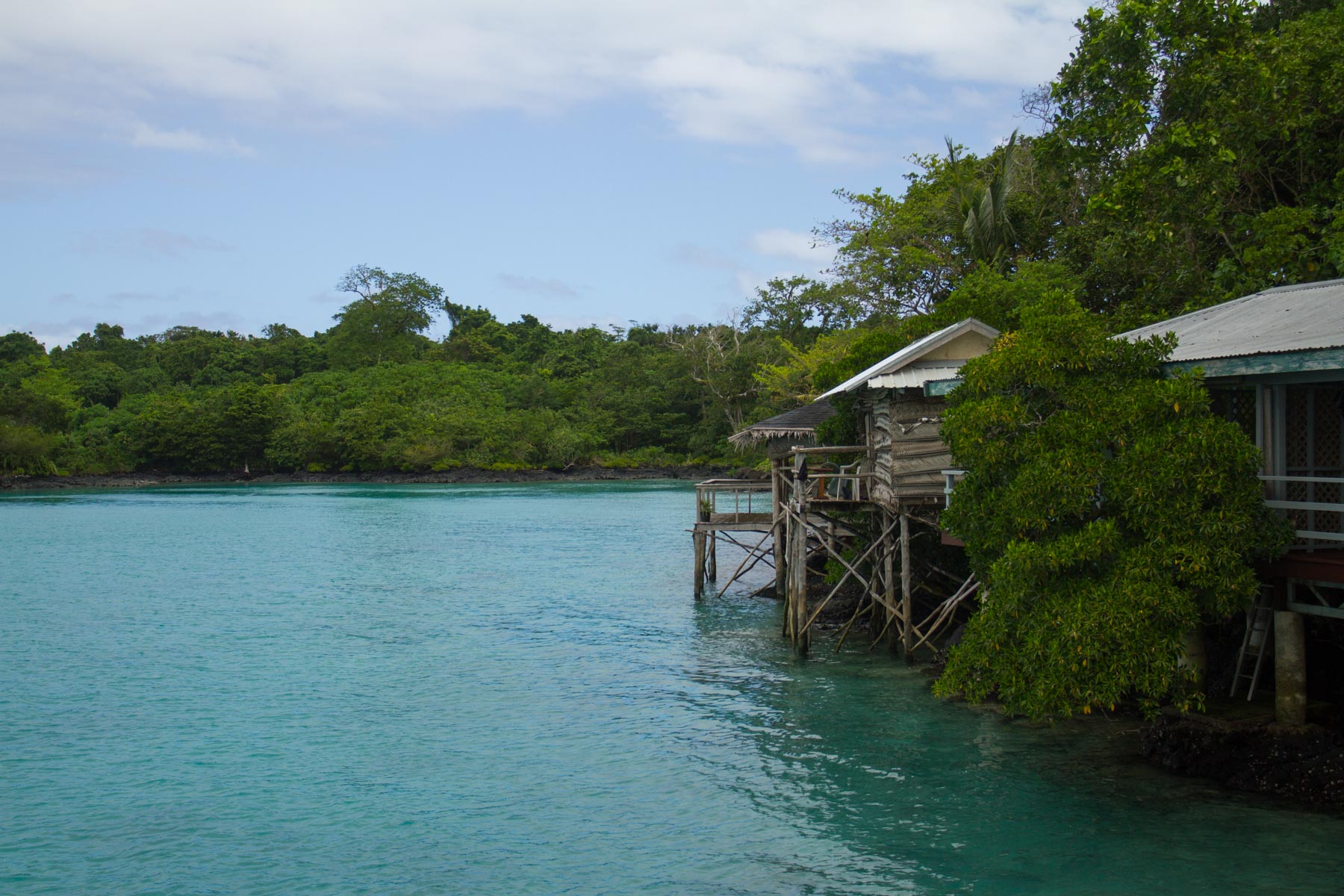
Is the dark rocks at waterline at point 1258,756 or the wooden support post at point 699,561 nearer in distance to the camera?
the dark rocks at waterline at point 1258,756

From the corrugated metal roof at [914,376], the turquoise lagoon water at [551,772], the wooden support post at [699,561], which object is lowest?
the turquoise lagoon water at [551,772]

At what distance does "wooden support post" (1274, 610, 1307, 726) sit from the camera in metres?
10.1

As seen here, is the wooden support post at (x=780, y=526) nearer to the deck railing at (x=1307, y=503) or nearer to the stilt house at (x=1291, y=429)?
the stilt house at (x=1291, y=429)

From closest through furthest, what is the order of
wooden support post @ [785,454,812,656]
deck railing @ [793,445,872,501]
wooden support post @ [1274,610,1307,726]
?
wooden support post @ [1274,610,1307,726] → deck railing @ [793,445,872,501] → wooden support post @ [785,454,812,656]

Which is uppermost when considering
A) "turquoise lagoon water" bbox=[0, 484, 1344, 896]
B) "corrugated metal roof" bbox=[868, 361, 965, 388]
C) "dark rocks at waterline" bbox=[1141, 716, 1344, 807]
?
"corrugated metal roof" bbox=[868, 361, 965, 388]

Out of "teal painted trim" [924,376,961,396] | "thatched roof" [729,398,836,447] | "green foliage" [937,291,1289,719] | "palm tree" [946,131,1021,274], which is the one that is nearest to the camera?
"green foliage" [937,291,1289,719]

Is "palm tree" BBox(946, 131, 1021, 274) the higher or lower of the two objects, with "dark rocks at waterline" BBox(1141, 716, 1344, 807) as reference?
higher

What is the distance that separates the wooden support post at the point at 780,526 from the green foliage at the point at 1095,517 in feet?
30.3

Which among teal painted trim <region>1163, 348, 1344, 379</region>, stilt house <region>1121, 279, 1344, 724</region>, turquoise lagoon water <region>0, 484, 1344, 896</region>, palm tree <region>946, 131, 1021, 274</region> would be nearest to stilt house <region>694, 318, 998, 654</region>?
turquoise lagoon water <region>0, 484, 1344, 896</region>

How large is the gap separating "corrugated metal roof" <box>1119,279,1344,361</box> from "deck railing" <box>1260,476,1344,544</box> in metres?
1.26

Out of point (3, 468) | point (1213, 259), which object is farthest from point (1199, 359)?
point (3, 468)

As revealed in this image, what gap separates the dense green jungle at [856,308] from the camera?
17125 millimetres

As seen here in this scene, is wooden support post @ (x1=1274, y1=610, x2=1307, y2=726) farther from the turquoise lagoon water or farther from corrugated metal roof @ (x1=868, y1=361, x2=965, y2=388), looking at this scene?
corrugated metal roof @ (x1=868, y1=361, x2=965, y2=388)

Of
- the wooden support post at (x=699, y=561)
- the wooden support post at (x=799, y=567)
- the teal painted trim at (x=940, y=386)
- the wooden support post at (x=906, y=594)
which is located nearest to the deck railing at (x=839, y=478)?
the wooden support post at (x=799, y=567)
